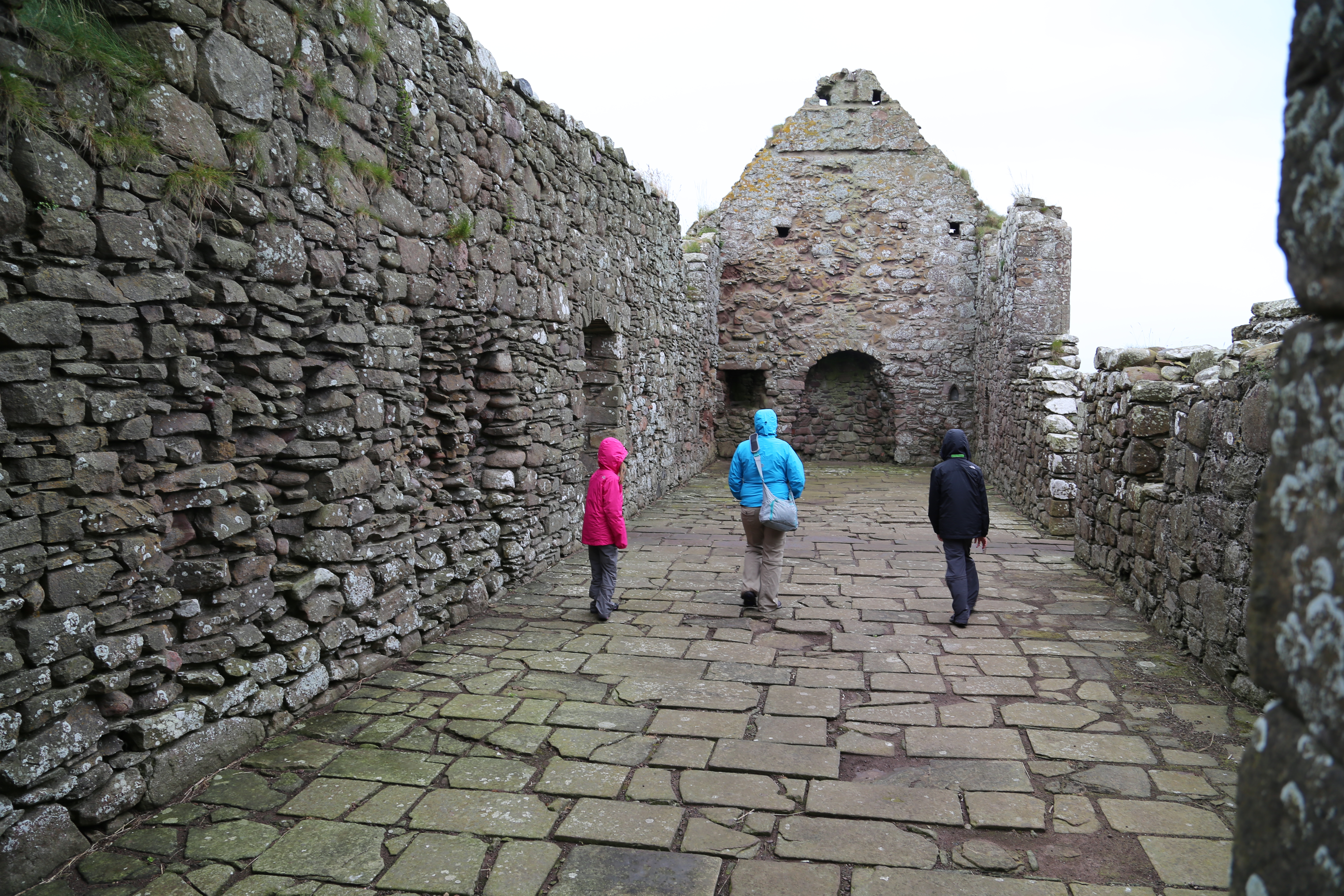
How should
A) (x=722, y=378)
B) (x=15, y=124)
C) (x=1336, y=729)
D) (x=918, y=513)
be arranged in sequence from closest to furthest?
(x=1336, y=729) < (x=15, y=124) < (x=918, y=513) < (x=722, y=378)

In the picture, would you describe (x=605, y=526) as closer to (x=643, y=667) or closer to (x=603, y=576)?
(x=603, y=576)

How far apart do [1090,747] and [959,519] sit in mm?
2108

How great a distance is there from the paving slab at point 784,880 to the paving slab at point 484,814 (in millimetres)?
745

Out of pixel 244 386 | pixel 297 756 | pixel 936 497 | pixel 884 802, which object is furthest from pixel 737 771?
pixel 936 497

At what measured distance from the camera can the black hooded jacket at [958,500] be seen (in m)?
5.59

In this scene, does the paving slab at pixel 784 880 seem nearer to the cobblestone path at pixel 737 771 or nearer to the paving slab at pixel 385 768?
the cobblestone path at pixel 737 771

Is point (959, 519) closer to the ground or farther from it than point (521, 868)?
farther from it

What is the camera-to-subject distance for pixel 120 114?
3.01 m

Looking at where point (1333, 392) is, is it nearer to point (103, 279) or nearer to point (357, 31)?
point (103, 279)

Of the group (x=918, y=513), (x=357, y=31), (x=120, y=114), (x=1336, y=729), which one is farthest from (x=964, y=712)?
(x=918, y=513)

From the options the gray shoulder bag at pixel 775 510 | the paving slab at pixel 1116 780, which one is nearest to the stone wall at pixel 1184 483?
the paving slab at pixel 1116 780

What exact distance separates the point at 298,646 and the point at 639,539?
4593 mm

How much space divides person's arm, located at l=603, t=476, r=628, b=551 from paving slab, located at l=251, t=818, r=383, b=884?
281 cm

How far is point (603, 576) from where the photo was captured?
5664mm
